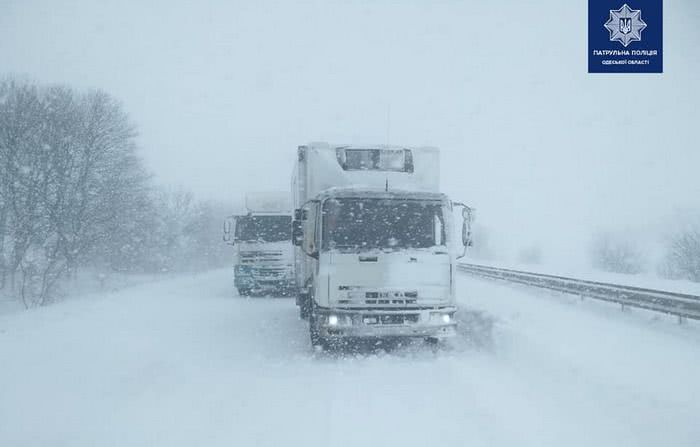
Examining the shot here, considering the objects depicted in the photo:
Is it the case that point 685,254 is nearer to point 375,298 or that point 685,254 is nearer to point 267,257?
point 267,257

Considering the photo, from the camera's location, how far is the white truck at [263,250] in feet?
60.0

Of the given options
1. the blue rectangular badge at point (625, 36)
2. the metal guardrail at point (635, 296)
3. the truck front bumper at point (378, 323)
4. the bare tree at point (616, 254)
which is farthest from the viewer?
the bare tree at point (616, 254)

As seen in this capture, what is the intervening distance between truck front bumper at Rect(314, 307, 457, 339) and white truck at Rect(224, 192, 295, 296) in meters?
10.1

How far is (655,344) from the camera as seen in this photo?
30.6 ft

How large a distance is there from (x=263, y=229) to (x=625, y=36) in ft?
44.0

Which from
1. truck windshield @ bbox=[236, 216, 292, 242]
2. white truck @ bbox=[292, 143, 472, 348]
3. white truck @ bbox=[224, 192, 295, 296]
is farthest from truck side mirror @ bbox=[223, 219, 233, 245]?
white truck @ bbox=[292, 143, 472, 348]

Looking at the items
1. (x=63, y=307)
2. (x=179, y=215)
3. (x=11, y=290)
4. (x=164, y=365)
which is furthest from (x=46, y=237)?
(x=179, y=215)

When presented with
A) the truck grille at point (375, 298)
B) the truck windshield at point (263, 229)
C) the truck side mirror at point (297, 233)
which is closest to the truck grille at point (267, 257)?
the truck windshield at point (263, 229)

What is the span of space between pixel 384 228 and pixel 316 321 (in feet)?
6.04

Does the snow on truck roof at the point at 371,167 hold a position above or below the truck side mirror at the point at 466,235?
above

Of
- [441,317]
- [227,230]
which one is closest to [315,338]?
[441,317]

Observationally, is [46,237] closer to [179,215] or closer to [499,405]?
[499,405]

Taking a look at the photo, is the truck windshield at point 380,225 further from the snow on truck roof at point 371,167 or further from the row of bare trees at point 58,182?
the row of bare trees at point 58,182

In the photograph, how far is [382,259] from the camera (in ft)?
26.9
